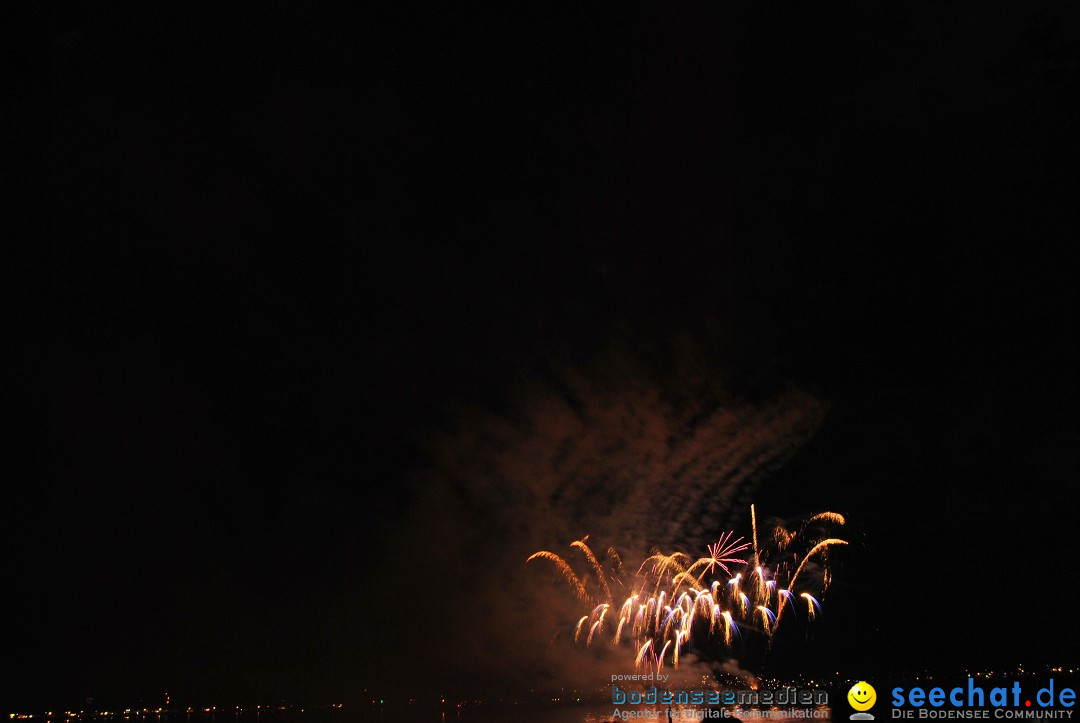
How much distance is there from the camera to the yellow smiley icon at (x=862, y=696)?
28.7 ft

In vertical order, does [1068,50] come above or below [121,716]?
below

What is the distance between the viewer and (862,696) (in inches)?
360

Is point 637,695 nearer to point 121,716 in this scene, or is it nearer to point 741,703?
point 741,703

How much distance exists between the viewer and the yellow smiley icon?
8751mm

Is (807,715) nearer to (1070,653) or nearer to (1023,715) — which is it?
(1070,653)

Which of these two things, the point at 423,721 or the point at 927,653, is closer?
the point at 927,653

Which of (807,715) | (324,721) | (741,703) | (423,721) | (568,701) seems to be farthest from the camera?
(568,701)

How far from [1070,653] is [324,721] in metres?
79.0

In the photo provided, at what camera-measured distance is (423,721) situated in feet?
297

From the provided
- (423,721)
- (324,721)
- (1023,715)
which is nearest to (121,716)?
(324,721)

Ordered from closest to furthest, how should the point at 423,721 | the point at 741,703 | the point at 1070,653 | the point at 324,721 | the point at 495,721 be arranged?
1. the point at 741,703
2. the point at 1070,653
3. the point at 495,721
4. the point at 423,721
5. the point at 324,721

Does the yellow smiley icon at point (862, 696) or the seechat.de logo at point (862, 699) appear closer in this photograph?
the seechat.de logo at point (862, 699)

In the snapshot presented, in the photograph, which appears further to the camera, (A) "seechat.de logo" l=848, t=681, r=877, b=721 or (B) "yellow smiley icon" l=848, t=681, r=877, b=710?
(B) "yellow smiley icon" l=848, t=681, r=877, b=710

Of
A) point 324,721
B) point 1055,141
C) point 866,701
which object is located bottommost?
point 866,701
